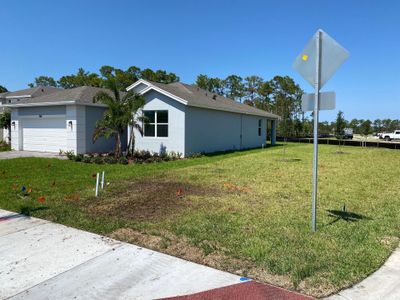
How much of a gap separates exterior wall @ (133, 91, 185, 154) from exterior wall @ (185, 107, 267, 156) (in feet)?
1.18

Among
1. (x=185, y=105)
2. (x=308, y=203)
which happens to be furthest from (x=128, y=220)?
(x=185, y=105)

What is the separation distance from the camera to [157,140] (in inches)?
685

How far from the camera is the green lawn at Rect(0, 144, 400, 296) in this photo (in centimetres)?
389

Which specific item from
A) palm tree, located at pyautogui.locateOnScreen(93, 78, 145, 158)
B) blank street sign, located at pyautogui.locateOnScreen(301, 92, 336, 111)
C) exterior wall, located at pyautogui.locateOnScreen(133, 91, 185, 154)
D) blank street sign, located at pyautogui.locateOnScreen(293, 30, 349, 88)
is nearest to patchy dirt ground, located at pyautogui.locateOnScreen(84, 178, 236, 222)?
blank street sign, located at pyautogui.locateOnScreen(301, 92, 336, 111)

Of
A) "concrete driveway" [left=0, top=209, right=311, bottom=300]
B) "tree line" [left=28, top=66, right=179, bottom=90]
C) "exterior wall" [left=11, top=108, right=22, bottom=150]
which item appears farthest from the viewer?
"tree line" [left=28, top=66, right=179, bottom=90]

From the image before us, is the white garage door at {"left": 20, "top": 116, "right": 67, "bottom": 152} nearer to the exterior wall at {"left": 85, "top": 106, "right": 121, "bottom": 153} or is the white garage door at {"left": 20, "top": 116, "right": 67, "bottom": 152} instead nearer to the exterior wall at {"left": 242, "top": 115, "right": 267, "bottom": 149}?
the exterior wall at {"left": 85, "top": 106, "right": 121, "bottom": 153}

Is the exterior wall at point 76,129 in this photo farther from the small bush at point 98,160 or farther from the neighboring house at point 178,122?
the small bush at point 98,160

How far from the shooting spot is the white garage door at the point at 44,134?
60.2 feet

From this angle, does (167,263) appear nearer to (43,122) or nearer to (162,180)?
(162,180)

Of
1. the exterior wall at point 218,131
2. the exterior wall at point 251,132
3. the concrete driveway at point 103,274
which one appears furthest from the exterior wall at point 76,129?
the concrete driveway at point 103,274

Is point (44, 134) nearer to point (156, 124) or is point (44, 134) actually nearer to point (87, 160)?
point (87, 160)

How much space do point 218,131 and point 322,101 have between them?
1545 cm

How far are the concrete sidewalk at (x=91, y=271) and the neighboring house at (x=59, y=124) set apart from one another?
13385 mm

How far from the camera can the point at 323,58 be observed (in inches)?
185
